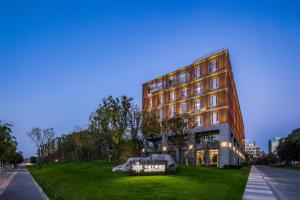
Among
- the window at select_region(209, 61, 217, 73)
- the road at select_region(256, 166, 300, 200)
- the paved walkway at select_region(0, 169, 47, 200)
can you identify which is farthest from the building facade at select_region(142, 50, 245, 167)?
the paved walkway at select_region(0, 169, 47, 200)

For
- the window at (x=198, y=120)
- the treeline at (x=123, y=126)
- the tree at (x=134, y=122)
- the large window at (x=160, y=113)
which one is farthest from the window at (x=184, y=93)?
the tree at (x=134, y=122)

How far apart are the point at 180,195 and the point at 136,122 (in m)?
34.6

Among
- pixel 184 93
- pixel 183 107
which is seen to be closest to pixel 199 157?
pixel 183 107

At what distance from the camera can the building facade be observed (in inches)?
2360

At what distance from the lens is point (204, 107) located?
2522 inches

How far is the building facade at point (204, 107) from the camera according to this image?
197ft

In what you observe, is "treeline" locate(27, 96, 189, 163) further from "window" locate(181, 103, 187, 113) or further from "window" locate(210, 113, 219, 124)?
"window" locate(181, 103, 187, 113)

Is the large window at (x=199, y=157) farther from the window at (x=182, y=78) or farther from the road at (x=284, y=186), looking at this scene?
the road at (x=284, y=186)

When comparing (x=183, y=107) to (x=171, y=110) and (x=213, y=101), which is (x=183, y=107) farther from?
(x=213, y=101)

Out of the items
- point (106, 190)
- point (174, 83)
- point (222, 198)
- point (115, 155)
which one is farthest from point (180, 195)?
point (174, 83)

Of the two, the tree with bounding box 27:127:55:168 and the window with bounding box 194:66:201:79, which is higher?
the window with bounding box 194:66:201:79

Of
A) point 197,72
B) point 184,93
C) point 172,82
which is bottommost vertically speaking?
point 184,93

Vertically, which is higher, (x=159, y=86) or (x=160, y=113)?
(x=159, y=86)

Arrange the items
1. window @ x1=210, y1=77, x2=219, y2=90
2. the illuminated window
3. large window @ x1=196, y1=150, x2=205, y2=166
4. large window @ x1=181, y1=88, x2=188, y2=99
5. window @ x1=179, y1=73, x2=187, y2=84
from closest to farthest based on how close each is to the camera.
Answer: window @ x1=210, y1=77, x2=219, y2=90
large window @ x1=196, y1=150, x2=205, y2=166
the illuminated window
large window @ x1=181, y1=88, x2=188, y2=99
window @ x1=179, y1=73, x2=187, y2=84
